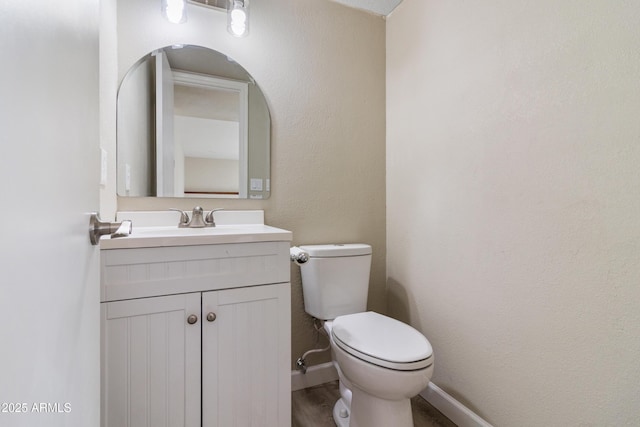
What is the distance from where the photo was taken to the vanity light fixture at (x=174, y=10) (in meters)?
1.33

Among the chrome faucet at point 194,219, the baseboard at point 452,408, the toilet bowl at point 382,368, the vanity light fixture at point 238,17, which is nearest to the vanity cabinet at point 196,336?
the toilet bowl at point 382,368

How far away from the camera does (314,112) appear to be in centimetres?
166

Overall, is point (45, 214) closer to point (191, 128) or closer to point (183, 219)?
point (183, 219)

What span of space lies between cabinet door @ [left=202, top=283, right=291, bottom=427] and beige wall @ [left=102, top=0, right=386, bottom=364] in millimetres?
488

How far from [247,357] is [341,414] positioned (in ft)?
1.98

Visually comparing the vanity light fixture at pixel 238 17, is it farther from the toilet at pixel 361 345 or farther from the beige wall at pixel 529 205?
the toilet at pixel 361 345

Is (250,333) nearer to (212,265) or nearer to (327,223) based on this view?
(212,265)

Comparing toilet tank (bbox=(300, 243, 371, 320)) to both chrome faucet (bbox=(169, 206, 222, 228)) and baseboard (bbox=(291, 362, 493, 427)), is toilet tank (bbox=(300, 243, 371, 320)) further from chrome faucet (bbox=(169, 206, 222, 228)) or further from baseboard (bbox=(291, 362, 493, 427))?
chrome faucet (bbox=(169, 206, 222, 228))

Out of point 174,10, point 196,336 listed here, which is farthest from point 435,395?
point 174,10

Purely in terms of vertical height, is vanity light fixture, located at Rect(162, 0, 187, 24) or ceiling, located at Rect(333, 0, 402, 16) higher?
ceiling, located at Rect(333, 0, 402, 16)

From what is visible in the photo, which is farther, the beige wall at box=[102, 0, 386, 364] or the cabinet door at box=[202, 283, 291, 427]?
the beige wall at box=[102, 0, 386, 364]

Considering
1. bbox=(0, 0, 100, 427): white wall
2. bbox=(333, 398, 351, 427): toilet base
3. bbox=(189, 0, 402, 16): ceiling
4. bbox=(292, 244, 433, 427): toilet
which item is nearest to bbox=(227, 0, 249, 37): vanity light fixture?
bbox=(189, 0, 402, 16): ceiling

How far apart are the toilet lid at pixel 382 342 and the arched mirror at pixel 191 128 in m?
0.78

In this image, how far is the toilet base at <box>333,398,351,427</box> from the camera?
131 centimetres
